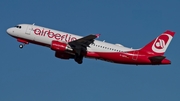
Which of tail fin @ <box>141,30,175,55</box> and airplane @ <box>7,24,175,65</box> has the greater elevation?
tail fin @ <box>141,30,175,55</box>

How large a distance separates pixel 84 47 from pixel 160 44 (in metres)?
15.1

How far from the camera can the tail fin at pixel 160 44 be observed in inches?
3223

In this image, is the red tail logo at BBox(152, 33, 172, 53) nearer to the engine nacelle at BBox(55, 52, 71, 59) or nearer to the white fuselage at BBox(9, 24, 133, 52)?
the white fuselage at BBox(9, 24, 133, 52)

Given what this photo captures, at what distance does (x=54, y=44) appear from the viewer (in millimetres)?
78625

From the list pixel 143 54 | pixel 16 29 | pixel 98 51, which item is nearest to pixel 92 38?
pixel 98 51

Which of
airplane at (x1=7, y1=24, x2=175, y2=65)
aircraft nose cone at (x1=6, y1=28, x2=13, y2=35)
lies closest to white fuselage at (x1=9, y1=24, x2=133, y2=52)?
airplane at (x1=7, y1=24, x2=175, y2=65)

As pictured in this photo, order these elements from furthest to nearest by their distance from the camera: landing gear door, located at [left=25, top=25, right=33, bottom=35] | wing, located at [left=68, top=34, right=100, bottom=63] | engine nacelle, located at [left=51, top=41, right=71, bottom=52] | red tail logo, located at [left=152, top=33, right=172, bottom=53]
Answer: red tail logo, located at [left=152, top=33, right=172, bottom=53]
landing gear door, located at [left=25, top=25, right=33, bottom=35]
engine nacelle, located at [left=51, top=41, right=71, bottom=52]
wing, located at [left=68, top=34, right=100, bottom=63]

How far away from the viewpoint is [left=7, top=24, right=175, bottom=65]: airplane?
79312mm

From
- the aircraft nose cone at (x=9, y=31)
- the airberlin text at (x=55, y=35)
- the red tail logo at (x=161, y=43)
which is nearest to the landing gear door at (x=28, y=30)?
the airberlin text at (x=55, y=35)

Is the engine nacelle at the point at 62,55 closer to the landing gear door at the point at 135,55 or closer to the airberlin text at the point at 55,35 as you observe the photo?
the airberlin text at the point at 55,35

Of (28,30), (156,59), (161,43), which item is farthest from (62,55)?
(161,43)

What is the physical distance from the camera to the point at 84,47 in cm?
8038

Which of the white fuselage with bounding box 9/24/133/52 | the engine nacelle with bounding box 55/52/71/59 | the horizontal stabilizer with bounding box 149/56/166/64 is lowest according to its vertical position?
the engine nacelle with bounding box 55/52/71/59

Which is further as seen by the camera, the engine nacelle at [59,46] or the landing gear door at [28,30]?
the landing gear door at [28,30]
